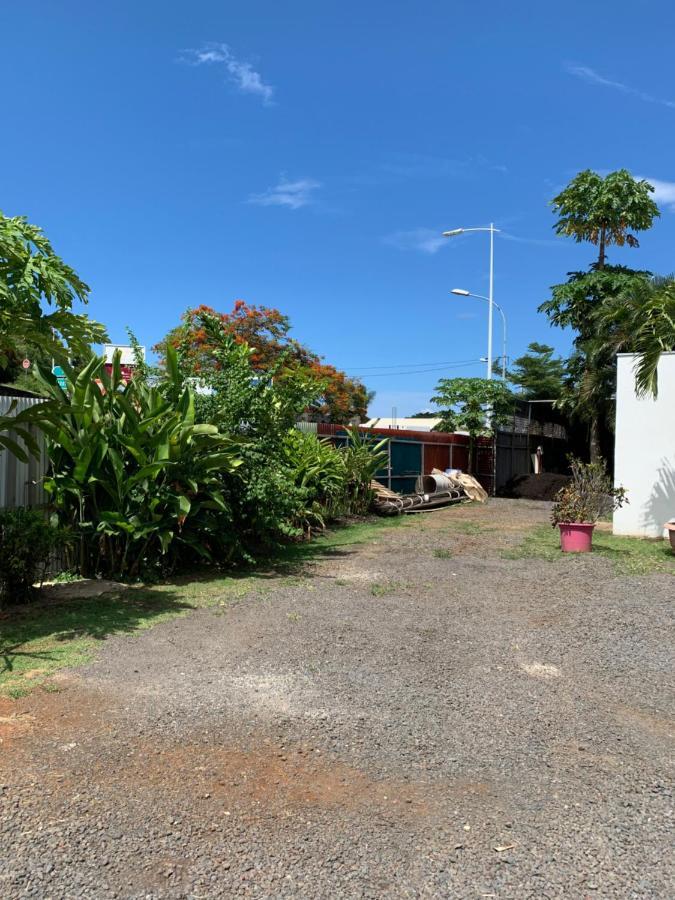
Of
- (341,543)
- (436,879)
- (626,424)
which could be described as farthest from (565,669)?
(626,424)

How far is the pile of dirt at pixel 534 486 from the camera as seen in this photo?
69.2 feet

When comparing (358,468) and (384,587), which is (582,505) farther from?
(358,468)

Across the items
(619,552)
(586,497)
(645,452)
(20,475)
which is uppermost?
(645,452)

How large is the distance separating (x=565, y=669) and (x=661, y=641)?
4.16 ft

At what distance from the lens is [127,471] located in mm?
7195

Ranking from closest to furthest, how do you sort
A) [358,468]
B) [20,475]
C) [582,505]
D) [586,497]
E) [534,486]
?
1. [20,475]
2. [582,505]
3. [586,497]
4. [358,468]
5. [534,486]

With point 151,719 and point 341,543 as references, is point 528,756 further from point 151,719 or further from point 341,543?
point 341,543

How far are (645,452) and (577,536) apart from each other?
8.96ft

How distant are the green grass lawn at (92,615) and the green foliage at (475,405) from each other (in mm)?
13569

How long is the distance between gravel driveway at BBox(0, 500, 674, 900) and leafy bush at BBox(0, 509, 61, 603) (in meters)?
1.50

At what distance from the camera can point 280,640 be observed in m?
5.28

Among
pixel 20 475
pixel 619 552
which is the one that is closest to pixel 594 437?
pixel 619 552

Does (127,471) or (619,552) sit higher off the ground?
(127,471)

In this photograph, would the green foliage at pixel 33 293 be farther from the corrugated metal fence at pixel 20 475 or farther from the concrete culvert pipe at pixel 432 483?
the concrete culvert pipe at pixel 432 483
